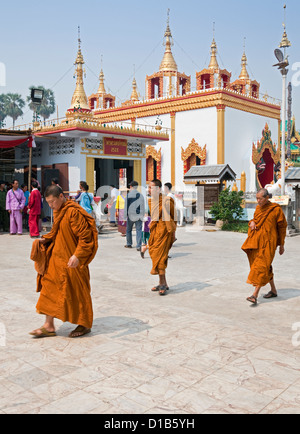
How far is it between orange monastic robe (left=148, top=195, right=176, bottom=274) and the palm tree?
2404 inches

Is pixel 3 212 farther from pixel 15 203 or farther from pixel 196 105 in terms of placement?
pixel 196 105

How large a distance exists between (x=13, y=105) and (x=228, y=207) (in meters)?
55.3

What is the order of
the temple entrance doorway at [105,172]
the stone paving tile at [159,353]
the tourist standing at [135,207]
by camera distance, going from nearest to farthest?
the stone paving tile at [159,353] < the tourist standing at [135,207] < the temple entrance doorway at [105,172]

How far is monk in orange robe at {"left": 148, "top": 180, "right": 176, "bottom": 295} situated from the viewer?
6.09 meters

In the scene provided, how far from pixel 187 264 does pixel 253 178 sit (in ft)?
60.4

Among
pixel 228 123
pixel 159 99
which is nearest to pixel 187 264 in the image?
pixel 228 123

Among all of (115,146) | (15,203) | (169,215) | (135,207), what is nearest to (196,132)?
(115,146)

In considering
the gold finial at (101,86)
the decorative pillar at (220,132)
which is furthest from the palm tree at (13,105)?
the decorative pillar at (220,132)

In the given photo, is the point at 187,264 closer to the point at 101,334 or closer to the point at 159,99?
the point at 101,334

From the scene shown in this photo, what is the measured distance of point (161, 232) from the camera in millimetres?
6207

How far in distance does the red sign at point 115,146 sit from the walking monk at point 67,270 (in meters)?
12.6

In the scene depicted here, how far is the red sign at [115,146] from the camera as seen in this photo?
54.5 ft

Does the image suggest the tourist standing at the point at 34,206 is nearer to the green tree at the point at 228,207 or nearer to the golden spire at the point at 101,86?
the green tree at the point at 228,207

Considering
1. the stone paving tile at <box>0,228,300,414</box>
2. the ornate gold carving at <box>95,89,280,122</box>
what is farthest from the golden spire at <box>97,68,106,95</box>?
the stone paving tile at <box>0,228,300,414</box>
